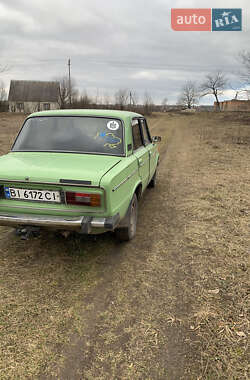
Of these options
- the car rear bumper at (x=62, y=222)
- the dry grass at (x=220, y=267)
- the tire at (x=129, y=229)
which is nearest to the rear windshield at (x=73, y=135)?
the tire at (x=129, y=229)

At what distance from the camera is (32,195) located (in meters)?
2.81

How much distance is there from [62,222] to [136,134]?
7.10 feet

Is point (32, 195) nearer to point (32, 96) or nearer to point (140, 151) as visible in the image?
point (140, 151)

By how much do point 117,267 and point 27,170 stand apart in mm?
1529

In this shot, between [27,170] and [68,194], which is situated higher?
[27,170]

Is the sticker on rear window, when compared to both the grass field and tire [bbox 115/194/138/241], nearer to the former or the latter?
tire [bbox 115/194/138/241]

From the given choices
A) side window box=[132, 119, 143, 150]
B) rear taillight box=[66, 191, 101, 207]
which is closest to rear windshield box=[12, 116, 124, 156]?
side window box=[132, 119, 143, 150]

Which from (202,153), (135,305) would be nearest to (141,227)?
(135,305)

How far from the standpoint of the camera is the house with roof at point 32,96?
1989 inches

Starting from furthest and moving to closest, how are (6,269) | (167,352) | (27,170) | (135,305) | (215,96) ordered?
(215,96) → (6,269) → (27,170) → (135,305) → (167,352)

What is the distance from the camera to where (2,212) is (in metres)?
2.89

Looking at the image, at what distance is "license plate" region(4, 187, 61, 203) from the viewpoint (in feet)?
9.09

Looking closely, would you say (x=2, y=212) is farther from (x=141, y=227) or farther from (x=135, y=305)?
(x=141, y=227)

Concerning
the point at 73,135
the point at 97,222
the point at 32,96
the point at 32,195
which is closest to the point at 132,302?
the point at 97,222
